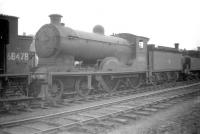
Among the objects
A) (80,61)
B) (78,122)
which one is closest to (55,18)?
(80,61)

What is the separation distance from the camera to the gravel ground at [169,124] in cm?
516

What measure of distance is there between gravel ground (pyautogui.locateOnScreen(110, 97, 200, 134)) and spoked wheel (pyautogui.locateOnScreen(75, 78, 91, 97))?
391cm

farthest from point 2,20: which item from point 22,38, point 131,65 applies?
point 131,65

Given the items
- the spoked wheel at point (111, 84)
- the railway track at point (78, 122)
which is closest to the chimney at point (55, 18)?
the spoked wheel at point (111, 84)

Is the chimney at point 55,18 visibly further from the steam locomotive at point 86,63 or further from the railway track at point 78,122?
the railway track at point 78,122

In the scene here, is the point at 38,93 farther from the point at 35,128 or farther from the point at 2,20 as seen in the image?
the point at 35,128

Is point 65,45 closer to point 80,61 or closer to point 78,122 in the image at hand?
→ point 80,61

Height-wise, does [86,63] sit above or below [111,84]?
above

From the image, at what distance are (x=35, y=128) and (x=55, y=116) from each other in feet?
3.62

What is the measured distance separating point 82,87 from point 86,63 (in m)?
2.06

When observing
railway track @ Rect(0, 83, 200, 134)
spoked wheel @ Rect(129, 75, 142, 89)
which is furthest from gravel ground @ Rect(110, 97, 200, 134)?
spoked wheel @ Rect(129, 75, 142, 89)

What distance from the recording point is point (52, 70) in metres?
8.98

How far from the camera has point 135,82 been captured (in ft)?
46.0

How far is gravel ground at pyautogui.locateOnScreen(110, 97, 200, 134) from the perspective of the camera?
516cm
